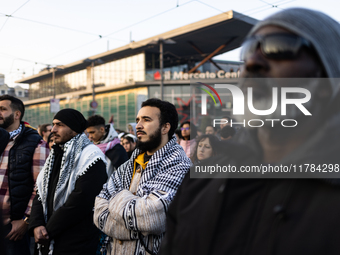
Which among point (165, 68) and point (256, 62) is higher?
point (165, 68)

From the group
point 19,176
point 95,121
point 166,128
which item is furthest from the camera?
point 95,121

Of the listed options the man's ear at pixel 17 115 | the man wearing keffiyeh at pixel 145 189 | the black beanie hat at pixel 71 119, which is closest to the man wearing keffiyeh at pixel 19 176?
the man's ear at pixel 17 115

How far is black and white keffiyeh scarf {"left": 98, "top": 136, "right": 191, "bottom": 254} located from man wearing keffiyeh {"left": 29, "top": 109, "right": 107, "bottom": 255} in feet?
2.17

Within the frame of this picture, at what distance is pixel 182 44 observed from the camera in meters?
33.5

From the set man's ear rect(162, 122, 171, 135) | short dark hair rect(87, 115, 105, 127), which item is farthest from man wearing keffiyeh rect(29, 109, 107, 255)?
short dark hair rect(87, 115, 105, 127)

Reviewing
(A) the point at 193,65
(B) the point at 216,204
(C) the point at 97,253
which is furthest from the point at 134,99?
(B) the point at 216,204

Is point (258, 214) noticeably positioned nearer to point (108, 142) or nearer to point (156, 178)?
point (156, 178)

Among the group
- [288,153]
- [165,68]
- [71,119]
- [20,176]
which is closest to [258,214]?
[288,153]

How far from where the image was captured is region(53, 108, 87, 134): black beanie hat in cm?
375

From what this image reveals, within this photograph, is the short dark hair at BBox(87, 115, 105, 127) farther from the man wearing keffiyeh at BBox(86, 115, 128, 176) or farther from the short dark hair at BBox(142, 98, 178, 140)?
the short dark hair at BBox(142, 98, 178, 140)

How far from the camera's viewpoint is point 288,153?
35.0 inches

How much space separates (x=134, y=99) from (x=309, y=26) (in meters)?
33.9

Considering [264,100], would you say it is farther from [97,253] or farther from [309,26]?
[97,253]

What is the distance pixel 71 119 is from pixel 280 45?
3.29 metres
